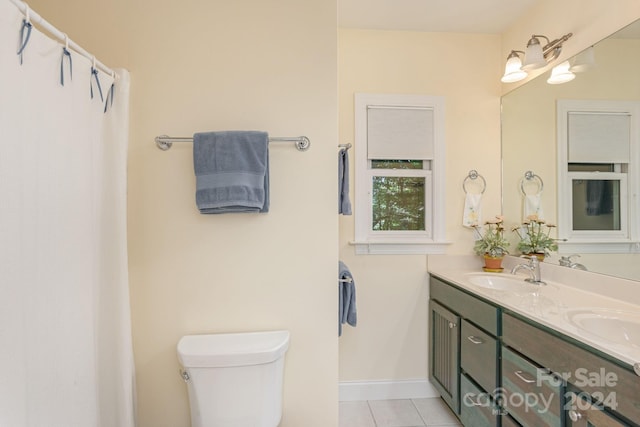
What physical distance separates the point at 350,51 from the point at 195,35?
3.86ft

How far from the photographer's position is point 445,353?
196 centimetres

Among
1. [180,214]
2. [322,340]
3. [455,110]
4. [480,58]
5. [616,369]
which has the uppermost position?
[480,58]

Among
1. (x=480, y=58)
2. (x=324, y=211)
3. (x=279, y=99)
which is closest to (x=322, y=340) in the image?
(x=324, y=211)

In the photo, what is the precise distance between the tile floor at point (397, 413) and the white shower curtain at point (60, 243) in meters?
1.32

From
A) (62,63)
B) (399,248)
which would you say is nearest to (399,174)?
(399,248)

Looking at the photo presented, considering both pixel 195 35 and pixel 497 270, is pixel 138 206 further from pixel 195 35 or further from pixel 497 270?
pixel 497 270

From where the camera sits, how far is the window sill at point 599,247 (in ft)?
4.69

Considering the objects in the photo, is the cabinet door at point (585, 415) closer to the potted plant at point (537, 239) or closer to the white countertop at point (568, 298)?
the white countertop at point (568, 298)

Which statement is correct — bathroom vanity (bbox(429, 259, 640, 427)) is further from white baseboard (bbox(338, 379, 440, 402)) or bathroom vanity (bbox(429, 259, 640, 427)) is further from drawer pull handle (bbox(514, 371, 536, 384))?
white baseboard (bbox(338, 379, 440, 402))

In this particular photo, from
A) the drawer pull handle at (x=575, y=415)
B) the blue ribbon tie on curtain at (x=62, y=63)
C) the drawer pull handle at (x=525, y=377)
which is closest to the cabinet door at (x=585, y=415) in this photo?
the drawer pull handle at (x=575, y=415)

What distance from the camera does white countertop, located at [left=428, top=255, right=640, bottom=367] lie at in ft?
3.17

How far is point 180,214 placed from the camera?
52.7 inches

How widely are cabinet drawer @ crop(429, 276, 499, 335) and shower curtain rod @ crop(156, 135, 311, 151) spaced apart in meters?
1.18

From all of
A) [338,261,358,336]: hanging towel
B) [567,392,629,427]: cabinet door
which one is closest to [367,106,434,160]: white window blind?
[338,261,358,336]: hanging towel
